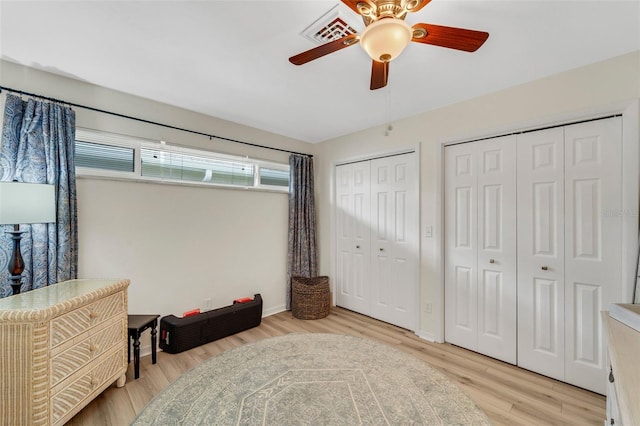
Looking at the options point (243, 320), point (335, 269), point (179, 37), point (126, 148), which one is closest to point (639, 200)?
point (335, 269)

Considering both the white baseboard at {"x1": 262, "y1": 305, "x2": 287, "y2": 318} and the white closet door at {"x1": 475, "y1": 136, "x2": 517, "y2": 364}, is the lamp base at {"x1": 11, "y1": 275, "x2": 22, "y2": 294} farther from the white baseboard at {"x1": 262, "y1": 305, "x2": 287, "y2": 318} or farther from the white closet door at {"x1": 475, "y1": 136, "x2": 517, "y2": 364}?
the white closet door at {"x1": 475, "y1": 136, "x2": 517, "y2": 364}

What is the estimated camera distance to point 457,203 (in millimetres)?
2738

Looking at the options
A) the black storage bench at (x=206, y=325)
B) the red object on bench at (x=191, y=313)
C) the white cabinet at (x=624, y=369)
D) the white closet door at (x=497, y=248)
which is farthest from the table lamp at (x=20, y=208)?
the white closet door at (x=497, y=248)

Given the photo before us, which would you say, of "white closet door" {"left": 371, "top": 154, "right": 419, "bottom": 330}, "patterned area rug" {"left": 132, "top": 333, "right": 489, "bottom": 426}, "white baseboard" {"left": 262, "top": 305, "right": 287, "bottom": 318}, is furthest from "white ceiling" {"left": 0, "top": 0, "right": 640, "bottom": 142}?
"white baseboard" {"left": 262, "top": 305, "right": 287, "bottom": 318}

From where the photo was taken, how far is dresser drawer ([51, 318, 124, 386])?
1.57m

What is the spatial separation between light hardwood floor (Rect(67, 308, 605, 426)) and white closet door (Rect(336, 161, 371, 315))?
2.35 feet

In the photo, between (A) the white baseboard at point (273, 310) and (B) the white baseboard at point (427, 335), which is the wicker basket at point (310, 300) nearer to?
(A) the white baseboard at point (273, 310)

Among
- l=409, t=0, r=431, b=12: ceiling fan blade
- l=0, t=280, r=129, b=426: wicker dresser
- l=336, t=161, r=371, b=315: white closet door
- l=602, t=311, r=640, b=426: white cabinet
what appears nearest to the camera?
l=602, t=311, r=640, b=426: white cabinet

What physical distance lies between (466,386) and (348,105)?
2.68 meters

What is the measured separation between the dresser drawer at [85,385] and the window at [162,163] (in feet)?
5.03

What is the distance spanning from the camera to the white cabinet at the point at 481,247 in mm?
2426

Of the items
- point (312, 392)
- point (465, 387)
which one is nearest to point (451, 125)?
point (465, 387)

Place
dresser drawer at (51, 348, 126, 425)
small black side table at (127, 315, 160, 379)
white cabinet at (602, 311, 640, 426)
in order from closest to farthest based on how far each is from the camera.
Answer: white cabinet at (602, 311, 640, 426) < dresser drawer at (51, 348, 126, 425) < small black side table at (127, 315, 160, 379)

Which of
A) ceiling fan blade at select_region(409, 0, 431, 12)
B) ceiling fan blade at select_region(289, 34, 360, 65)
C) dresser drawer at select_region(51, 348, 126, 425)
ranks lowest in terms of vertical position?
dresser drawer at select_region(51, 348, 126, 425)
